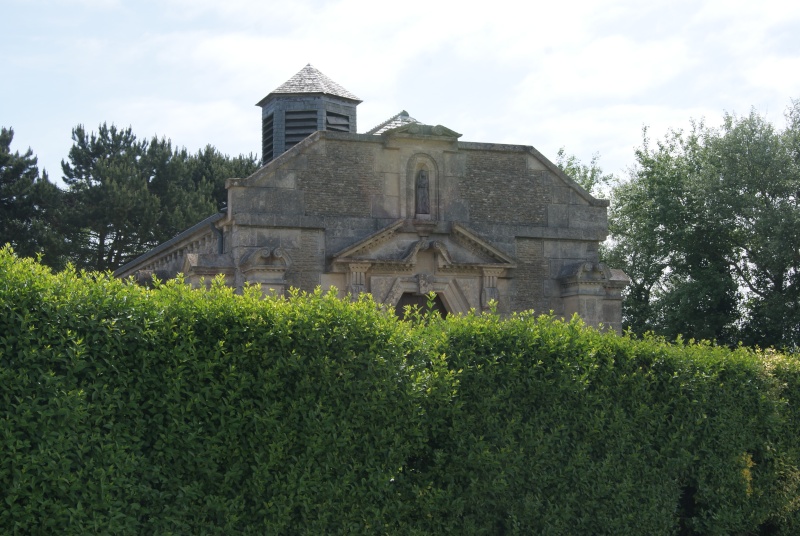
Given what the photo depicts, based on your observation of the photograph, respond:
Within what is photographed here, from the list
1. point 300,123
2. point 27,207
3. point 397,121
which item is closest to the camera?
point 397,121

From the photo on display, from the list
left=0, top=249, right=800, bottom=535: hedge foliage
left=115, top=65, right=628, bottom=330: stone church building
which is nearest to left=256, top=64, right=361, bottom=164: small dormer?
left=115, top=65, right=628, bottom=330: stone church building

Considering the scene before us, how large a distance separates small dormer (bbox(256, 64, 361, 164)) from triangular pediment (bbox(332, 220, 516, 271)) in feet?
26.4

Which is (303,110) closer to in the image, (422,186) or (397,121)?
(397,121)

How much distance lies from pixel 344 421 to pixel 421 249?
9915 mm

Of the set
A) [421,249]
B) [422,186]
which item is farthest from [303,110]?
[421,249]

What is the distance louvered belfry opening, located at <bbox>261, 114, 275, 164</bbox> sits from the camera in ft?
84.5

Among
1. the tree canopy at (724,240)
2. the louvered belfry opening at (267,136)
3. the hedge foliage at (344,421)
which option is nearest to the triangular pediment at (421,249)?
the hedge foliage at (344,421)

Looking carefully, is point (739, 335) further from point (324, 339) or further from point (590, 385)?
point (324, 339)

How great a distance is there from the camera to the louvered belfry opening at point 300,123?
25297 millimetres

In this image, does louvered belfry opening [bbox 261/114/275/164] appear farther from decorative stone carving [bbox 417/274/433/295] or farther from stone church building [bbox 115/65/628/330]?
decorative stone carving [bbox 417/274/433/295]

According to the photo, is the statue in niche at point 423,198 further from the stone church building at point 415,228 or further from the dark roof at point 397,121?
the dark roof at point 397,121

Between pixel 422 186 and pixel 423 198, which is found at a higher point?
pixel 422 186

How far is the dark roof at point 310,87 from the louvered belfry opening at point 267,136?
505 mm

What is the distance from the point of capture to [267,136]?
85.9 feet
